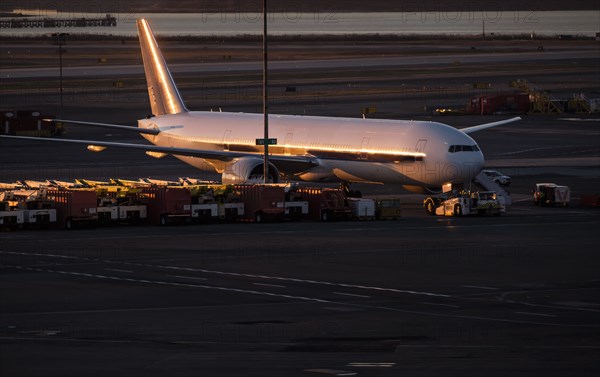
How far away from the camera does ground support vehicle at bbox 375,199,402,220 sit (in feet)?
206

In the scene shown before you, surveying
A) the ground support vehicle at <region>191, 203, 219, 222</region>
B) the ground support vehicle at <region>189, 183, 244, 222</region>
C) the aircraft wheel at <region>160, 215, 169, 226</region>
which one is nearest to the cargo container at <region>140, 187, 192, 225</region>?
the aircraft wheel at <region>160, 215, 169, 226</region>

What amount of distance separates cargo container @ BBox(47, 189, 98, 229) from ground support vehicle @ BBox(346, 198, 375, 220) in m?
11.6

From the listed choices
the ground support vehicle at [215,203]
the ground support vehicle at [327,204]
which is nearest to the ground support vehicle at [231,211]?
the ground support vehicle at [215,203]

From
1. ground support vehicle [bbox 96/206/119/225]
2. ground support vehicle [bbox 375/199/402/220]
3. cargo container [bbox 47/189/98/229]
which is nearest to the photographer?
cargo container [bbox 47/189/98/229]

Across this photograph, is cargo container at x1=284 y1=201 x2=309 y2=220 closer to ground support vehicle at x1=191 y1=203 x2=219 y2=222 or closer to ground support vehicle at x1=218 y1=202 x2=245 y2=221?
ground support vehicle at x1=218 y1=202 x2=245 y2=221

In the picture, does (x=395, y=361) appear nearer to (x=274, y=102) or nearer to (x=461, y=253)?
(x=461, y=253)

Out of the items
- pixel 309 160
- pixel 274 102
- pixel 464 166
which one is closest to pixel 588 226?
pixel 464 166

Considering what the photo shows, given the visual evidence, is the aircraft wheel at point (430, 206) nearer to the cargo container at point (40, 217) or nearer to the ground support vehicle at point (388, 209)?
the ground support vehicle at point (388, 209)

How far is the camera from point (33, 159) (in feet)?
308

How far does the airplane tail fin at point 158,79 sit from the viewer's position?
265 ft

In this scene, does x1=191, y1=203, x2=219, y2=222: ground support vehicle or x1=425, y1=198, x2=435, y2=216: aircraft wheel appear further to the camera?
x1=425, y1=198, x2=435, y2=216: aircraft wheel

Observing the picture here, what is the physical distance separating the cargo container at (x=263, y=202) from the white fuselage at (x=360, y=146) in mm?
5898

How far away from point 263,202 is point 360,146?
6.86 m

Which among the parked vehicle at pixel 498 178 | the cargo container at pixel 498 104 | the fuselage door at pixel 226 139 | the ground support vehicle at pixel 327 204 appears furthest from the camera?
the cargo container at pixel 498 104
